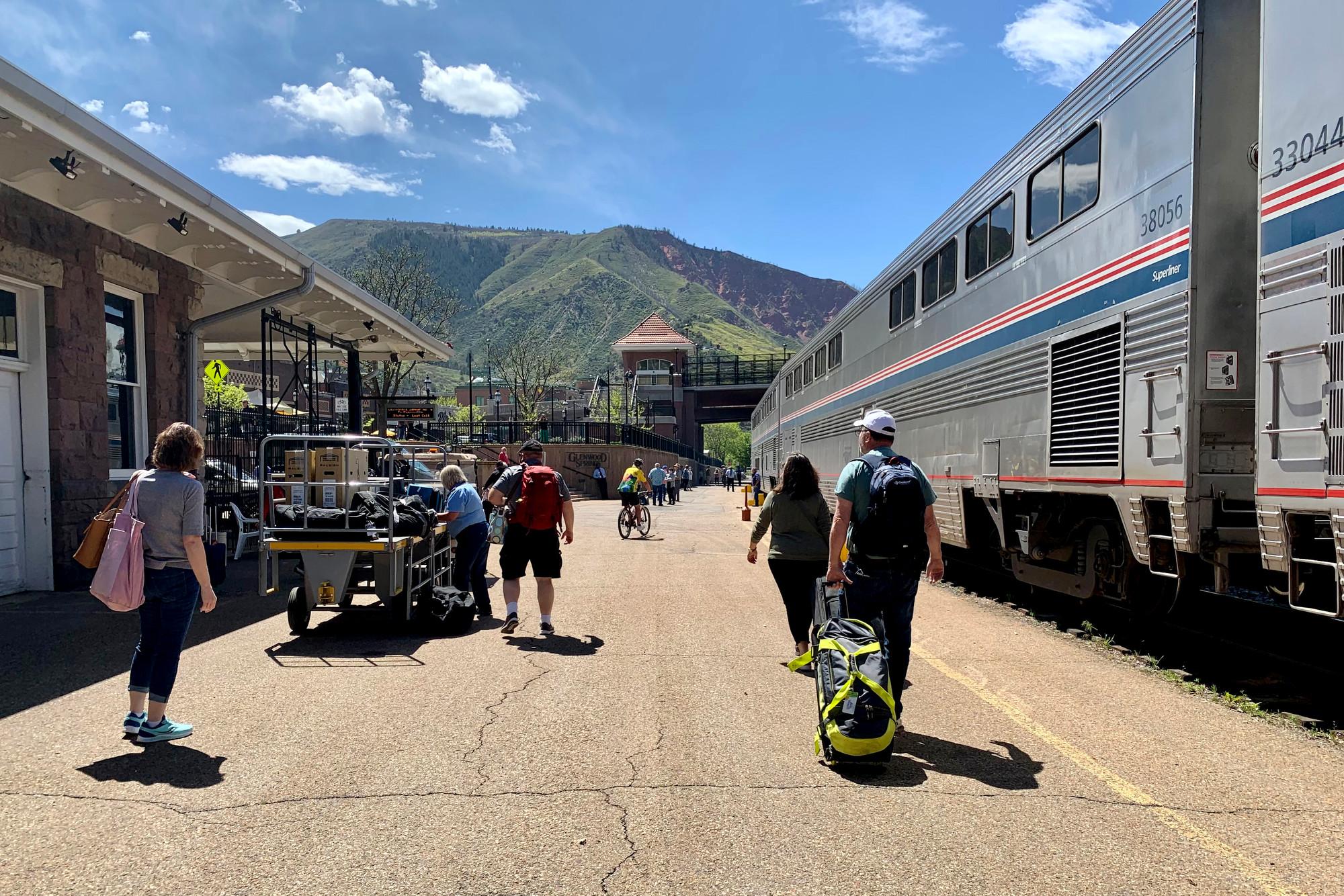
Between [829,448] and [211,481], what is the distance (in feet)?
36.3

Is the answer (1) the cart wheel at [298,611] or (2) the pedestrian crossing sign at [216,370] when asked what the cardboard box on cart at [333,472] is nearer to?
(1) the cart wheel at [298,611]

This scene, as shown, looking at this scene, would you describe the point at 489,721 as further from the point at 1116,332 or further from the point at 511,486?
the point at 1116,332

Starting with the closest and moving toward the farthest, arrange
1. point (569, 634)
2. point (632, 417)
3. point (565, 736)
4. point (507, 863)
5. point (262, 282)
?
1. point (507, 863)
2. point (565, 736)
3. point (569, 634)
4. point (262, 282)
5. point (632, 417)

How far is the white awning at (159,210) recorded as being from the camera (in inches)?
291

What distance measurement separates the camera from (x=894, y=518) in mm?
5105

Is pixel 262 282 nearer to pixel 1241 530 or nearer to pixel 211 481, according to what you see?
pixel 211 481

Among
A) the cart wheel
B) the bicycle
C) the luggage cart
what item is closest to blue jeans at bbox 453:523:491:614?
the luggage cart

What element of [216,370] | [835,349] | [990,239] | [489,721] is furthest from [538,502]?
[216,370]

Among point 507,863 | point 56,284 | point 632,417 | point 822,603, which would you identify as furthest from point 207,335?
point 632,417

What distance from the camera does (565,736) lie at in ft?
17.1

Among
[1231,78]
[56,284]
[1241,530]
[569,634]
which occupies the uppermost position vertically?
[1231,78]

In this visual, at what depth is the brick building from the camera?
8305 mm

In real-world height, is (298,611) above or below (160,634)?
below

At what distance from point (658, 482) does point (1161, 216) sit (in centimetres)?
2769
